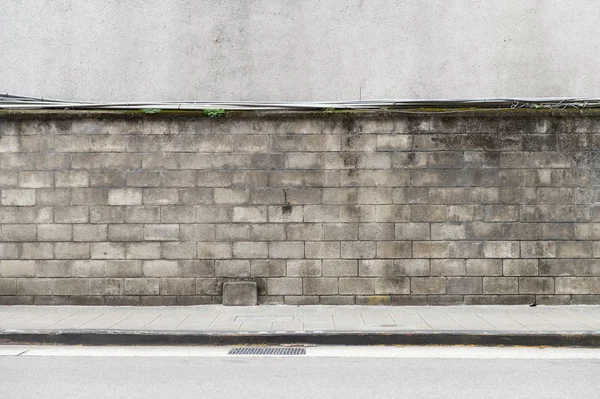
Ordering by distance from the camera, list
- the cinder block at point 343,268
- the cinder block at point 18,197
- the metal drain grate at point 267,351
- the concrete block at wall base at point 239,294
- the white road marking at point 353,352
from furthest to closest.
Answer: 1. the cinder block at point 18,197
2. the cinder block at point 343,268
3. the concrete block at wall base at point 239,294
4. the metal drain grate at point 267,351
5. the white road marking at point 353,352

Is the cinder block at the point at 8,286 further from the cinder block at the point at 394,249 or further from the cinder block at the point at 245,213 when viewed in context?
the cinder block at the point at 394,249

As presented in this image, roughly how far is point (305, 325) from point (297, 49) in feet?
15.3

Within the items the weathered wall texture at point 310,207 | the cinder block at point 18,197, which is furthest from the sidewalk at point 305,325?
the cinder block at point 18,197

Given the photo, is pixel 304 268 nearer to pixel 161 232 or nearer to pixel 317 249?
pixel 317 249

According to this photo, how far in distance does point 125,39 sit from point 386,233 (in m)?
5.50

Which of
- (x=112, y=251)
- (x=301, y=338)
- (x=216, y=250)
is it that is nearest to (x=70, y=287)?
(x=112, y=251)

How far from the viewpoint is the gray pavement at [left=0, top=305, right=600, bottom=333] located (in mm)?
7535

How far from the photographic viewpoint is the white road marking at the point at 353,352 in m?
6.74

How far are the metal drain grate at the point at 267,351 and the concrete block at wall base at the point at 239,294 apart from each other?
1.94 m

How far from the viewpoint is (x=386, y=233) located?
9.17 metres

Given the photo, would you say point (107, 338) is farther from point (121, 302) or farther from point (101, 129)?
point (101, 129)

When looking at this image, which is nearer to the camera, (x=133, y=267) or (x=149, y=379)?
(x=149, y=379)

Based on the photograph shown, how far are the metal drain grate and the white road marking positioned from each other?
3.6 inches

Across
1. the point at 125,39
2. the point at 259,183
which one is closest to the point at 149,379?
the point at 259,183
